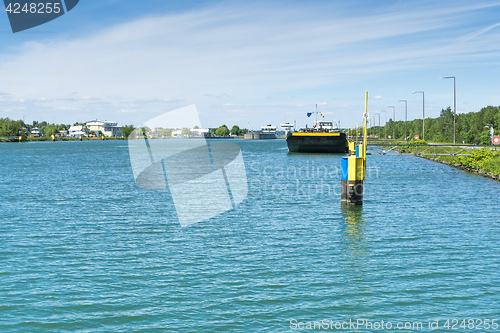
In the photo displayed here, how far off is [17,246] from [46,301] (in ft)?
24.4

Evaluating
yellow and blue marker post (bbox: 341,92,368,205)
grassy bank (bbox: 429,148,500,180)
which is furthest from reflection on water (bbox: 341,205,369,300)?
grassy bank (bbox: 429,148,500,180)

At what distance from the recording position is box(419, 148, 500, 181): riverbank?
46.9m

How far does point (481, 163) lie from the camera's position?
51906 millimetres

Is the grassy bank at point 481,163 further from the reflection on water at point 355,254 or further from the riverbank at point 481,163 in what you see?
the reflection on water at point 355,254

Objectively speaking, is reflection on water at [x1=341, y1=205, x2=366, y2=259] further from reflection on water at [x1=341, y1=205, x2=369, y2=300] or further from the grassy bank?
the grassy bank

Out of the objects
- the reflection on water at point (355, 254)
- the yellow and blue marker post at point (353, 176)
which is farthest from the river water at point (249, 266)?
the yellow and blue marker post at point (353, 176)

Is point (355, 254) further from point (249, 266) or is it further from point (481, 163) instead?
point (481, 163)

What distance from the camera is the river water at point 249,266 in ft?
41.0

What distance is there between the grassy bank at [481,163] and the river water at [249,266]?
18.0 meters

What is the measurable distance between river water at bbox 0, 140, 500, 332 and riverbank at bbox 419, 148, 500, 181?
17903 mm

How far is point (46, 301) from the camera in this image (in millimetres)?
13516

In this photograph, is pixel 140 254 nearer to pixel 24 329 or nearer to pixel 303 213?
pixel 24 329

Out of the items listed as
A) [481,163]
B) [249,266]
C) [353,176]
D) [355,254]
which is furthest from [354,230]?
[481,163]

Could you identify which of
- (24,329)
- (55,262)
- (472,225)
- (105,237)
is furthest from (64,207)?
(472,225)
